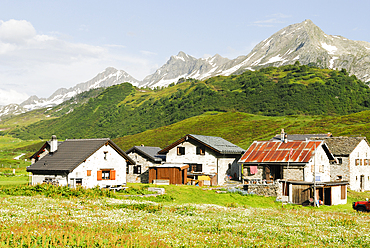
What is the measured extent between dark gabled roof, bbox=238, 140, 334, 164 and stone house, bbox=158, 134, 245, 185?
5610mm

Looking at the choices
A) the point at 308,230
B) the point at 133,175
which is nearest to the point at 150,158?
the point at 133,175

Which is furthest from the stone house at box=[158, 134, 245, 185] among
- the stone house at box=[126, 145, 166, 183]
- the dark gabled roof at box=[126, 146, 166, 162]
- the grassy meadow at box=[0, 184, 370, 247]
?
the grassy meadow at box=[0, 184, 370, 247]

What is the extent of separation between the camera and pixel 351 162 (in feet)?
226

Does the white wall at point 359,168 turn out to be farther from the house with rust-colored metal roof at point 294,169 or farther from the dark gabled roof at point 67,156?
the dark gabled roof at point 67,156

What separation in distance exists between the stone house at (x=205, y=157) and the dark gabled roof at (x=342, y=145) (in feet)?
67.3

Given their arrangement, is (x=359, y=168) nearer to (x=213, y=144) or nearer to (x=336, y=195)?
(x=336, y=195)

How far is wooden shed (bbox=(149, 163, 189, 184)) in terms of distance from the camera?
56281 millimetres

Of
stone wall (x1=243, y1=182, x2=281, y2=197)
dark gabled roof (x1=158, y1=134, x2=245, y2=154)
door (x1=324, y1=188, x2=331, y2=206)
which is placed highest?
dark gabled roof (x1=158, y1=134, x2=245, y2=154)

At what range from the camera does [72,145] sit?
1975 inches

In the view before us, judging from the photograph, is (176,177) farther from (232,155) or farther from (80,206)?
(80,206)

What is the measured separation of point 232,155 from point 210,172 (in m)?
5.44

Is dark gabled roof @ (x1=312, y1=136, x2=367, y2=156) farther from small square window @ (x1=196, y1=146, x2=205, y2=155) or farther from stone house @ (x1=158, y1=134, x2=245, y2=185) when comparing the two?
small square window @ (x1=196, y1=146, x2=205, y2=155)

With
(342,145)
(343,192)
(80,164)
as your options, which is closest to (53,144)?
(80,164)

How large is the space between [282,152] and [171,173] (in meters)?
17.6
